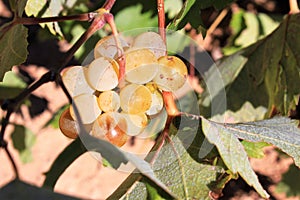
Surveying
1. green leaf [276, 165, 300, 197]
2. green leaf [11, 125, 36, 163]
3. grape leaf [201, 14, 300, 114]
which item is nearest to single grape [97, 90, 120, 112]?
grape leaf [201, 14, 300, 114]

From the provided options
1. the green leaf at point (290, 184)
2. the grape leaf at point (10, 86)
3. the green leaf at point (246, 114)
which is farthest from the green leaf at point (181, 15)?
the green leaf at point (290, 184)

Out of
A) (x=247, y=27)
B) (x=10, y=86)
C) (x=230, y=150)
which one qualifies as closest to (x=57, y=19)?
(x=230, y=150)

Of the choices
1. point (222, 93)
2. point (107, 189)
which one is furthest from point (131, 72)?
point (107, 189)

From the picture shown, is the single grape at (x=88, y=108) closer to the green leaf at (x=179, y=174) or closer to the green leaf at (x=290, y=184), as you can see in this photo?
the green leaf at (x=179, y=174)

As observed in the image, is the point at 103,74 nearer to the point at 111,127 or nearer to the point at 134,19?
the point at 111,127

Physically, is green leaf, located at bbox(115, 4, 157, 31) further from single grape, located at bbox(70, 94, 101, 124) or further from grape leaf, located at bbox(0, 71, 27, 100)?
single grape, located at bbox(70, 94, 101, 124)

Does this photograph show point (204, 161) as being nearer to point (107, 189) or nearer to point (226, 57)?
point (226, 57)
